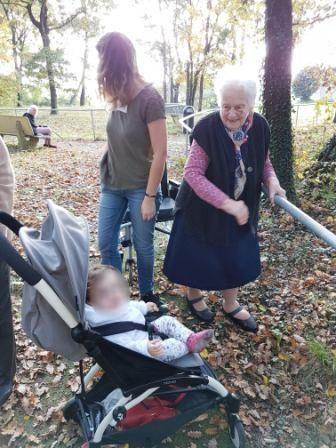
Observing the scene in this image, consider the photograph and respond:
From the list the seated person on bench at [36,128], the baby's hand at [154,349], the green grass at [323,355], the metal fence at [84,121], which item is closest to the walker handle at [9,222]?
the baby's hand at [154,349]

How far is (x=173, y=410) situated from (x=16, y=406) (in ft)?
3.85

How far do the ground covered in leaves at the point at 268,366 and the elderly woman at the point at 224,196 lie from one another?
320 millimetres

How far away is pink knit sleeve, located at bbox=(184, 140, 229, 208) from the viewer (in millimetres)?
2367

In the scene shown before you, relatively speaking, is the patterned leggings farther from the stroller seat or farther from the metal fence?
the metal fence

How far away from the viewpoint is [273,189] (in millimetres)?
2436

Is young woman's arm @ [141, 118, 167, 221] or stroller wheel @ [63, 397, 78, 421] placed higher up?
young woman's arm @ [141, 118, 167, 221]

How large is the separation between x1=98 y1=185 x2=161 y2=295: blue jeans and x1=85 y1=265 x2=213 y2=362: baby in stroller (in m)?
0.83

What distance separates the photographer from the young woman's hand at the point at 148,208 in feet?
9.11

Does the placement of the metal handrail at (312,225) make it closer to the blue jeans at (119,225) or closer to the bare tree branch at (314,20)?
the blue jeans at (119,225)

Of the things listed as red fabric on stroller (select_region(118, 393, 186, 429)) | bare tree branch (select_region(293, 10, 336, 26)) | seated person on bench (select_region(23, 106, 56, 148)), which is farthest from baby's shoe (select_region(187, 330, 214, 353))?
seated person on bench (select_region(23, 106, 56, 148))

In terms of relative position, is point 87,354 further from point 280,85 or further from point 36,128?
point 36,128

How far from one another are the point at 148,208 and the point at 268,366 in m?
1.48

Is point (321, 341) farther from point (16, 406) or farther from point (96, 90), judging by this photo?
point (96, 90)

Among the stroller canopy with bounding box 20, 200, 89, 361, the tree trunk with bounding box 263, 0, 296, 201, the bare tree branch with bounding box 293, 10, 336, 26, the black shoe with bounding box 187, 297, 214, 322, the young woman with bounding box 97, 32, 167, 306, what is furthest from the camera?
the bare tree branch with bounding box 293, 10, 336, 26
